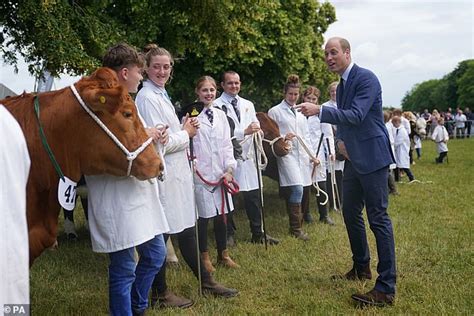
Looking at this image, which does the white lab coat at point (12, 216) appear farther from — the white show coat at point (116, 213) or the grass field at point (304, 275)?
the grass field at point (304, 275)

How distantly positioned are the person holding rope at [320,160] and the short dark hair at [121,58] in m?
5.04

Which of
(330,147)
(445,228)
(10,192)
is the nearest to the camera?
(10,192)

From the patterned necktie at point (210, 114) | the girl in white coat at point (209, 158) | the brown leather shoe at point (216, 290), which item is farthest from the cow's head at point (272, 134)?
the brown leather shoe at point (216, 290)

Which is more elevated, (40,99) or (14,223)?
(40,99)

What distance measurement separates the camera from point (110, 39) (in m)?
6.54

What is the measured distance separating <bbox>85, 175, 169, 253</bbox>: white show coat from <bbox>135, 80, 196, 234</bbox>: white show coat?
2.78ft

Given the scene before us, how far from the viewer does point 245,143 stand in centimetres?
716

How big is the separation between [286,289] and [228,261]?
1079 millimetres

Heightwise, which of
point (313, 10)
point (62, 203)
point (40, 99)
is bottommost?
point (62, 203)

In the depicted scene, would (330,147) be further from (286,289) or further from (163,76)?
(163,76)

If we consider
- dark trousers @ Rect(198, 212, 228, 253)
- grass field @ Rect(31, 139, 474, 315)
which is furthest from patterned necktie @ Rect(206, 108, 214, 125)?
grass field @ Rect(31, 139, 474, 315)

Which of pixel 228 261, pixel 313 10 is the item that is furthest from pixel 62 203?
pixel 313 10

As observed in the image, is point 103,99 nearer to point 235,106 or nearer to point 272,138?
point 235,106

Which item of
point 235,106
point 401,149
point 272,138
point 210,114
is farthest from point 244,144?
point 401,149
